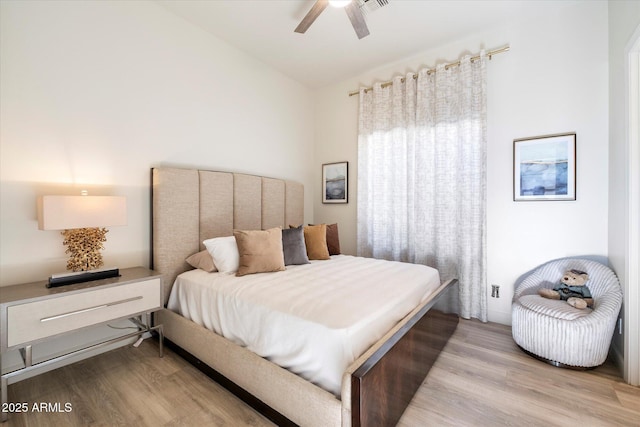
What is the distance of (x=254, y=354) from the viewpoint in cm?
157

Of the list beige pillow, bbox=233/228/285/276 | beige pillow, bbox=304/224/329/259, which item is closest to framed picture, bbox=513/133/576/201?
beige pillow, bbox=304/224/329/259

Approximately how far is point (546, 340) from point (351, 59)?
3.44m

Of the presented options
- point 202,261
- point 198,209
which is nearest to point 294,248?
point 202,261

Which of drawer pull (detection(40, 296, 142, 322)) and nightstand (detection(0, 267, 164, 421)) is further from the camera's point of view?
drawer pull (detection(40, 296, 142, 322))

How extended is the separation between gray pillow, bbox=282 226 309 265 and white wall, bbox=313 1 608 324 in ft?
6.48

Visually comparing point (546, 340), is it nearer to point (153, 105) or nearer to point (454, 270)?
point (454, 270)

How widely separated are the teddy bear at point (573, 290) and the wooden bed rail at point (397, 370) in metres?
0.97

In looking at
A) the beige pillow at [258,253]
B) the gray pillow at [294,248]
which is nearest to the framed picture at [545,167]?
the gray pillow at [294,248]

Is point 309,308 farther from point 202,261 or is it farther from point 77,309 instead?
point 77,309

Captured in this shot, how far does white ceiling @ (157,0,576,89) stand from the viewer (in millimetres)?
2484

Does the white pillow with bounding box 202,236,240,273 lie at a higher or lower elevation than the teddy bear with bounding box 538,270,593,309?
higher

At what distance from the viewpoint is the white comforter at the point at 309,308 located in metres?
1.32

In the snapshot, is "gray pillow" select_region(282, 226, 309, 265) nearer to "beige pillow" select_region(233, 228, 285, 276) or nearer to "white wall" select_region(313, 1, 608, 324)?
"beige pillow" select_region(233, 228, 285, 276)

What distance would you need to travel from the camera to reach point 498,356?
2.17m
